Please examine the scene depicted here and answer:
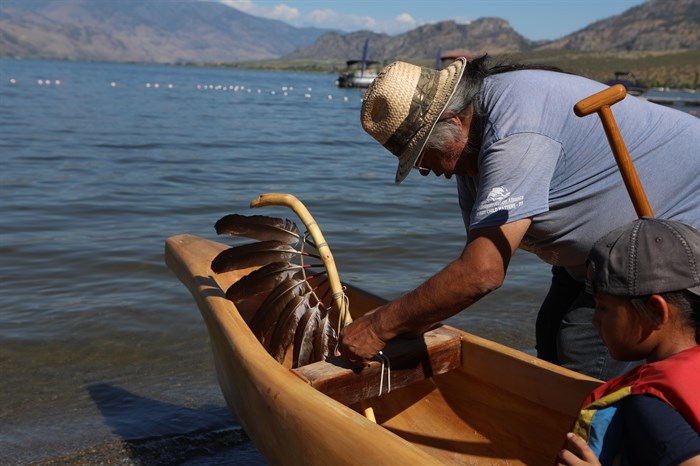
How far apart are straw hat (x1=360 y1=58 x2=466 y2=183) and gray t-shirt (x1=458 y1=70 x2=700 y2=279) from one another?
0.14 meters

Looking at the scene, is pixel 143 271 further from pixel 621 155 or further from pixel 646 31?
A: pixel 646 31

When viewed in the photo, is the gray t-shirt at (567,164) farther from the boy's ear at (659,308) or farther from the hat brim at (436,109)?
the boy's ear at (659,308)

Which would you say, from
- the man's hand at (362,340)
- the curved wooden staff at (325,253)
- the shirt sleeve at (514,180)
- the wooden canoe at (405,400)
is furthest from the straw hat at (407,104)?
the wooden canoe at (405,400)

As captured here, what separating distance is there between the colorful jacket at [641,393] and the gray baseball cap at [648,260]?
167mm

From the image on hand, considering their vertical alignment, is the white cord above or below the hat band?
below

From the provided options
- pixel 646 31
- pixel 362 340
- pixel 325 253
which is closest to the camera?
pixel 362 340

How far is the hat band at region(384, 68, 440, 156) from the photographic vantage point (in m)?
2.79

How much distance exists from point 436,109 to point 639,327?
40.4 inches

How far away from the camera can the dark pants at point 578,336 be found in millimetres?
3234

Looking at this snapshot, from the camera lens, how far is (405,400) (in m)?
3.87

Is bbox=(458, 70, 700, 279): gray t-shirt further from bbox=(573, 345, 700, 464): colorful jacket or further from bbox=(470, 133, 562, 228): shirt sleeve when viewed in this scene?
bbox=(573, 345, 700, 464): colorful jacket

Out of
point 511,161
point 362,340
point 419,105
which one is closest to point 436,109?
point 419,105

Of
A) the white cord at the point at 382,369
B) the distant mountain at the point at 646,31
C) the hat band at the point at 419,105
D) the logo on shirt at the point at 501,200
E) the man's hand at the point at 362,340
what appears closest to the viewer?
the logo on shirt at the point at 501,200

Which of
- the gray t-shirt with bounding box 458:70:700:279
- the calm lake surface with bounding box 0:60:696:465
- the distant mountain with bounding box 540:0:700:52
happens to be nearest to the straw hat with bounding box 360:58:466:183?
the gray t-shirt with bounding box 458:70:700:279
